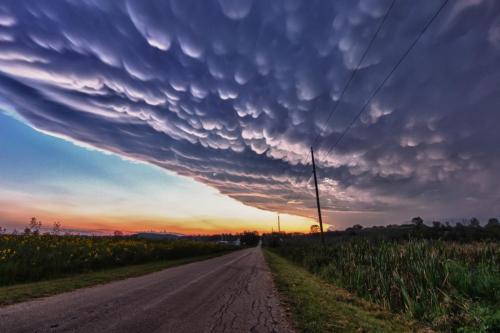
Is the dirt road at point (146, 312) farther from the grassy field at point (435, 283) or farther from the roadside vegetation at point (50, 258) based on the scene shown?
the roadside vegetation at point (50, 258)

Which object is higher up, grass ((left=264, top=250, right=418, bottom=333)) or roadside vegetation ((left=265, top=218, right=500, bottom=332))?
roadside vegetation ((left=265, top=218, right=500, bottom=332))

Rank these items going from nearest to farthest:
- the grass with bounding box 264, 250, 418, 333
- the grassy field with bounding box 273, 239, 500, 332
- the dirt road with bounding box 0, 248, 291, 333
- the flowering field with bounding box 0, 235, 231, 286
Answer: the dirt road with bounding box 0, 248, 291, 333
the grass with bounding box 264, 250, 418, 333
the grassy field with bounding box 273, 239, 500, 332
the flowering field with bounding box 0, 235, 231, 286

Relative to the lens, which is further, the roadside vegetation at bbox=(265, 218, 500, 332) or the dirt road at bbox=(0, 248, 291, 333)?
the roadside vegetation at bbox=(265, 218, 500, 332)

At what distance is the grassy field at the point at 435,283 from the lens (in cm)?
661

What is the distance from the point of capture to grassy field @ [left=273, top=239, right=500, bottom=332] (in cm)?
661

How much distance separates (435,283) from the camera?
8.56 metres

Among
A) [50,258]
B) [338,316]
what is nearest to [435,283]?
[338,316]

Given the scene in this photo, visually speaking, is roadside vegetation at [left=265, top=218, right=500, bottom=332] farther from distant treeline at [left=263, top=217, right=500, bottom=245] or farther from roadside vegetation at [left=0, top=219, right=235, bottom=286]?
roadside vegetation at [left=0, top=219, right=235, bottom=286]

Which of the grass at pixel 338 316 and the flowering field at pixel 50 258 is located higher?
the flowering field at pixel 50 258

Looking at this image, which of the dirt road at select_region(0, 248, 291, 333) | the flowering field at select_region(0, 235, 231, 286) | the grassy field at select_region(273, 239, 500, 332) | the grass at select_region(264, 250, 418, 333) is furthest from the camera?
the flowering field at select_region(0, 235, 231, 286)

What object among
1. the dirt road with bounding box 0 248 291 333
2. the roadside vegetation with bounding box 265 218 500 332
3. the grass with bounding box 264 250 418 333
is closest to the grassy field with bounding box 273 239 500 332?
the roadside vegetation with bounding box 265 218 500 332

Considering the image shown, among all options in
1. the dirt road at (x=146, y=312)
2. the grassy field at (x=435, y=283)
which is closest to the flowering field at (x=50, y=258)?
the dirt road at (x=146, y=312)

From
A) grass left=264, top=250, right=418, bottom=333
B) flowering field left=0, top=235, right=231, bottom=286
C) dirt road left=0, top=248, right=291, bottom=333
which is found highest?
flowering field left=0, top=235, right=231, bottom=286

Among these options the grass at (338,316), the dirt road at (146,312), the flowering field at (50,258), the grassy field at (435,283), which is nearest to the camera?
the dirt road at (146,312)
